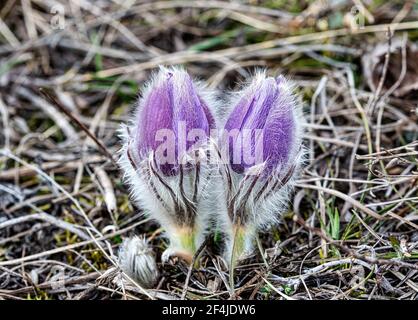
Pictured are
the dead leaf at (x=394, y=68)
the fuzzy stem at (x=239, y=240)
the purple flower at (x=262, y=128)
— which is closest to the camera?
the purple flower at (x=262, y=128)

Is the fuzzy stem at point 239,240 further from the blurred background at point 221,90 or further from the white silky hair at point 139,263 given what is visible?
the white silky hair at point 139,263

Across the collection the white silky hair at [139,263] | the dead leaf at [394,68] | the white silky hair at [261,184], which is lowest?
the white silky hair at [139,263]

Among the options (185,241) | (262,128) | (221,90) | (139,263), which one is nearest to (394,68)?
(221,90)

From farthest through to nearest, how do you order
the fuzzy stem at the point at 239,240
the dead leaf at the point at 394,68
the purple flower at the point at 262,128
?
1. the dead leaf at the point at 394,68
2. the fuzzy stem at the point at 239,240
3. the purple flower at the point at 262,128

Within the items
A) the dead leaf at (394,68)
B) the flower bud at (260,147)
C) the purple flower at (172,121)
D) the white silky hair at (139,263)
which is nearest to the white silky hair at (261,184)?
the flower bud at (260,147)

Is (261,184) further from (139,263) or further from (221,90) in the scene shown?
(221,90)
